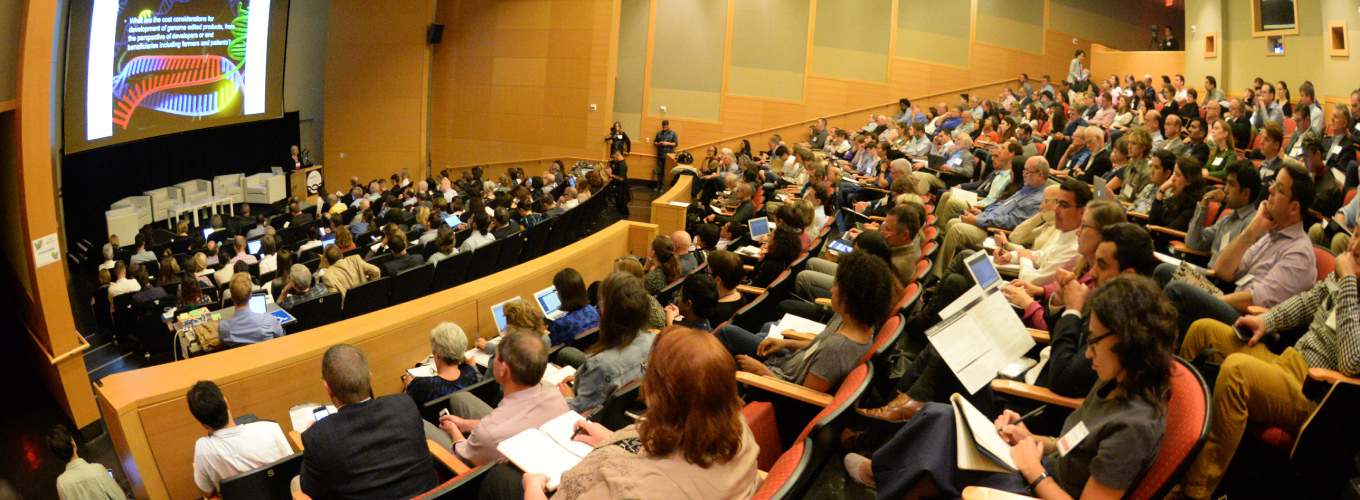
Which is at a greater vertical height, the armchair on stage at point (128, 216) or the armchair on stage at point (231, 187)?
the armchair on stage at point (231, 187)

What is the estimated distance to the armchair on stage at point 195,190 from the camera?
39.6 feet

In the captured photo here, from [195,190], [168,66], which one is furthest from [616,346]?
[195,190]

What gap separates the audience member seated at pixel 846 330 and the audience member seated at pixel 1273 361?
984 mm

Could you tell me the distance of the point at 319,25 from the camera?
15180 millimetres

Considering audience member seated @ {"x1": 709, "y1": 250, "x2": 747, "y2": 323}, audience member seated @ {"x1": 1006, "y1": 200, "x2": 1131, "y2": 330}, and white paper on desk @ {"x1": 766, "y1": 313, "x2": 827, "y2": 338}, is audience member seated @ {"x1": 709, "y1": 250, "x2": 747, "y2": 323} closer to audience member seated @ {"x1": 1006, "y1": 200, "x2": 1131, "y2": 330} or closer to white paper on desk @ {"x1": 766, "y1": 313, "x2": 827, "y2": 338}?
white paper on desk @ {"x1": 766, "y1": 313, "x2": 827, "y2": 338}

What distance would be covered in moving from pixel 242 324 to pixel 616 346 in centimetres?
274

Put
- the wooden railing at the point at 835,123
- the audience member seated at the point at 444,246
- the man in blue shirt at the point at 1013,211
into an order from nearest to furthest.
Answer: the man in blue shirt at the point at 1013,211 < the audience member seated at the point at 444,246 < the wooden railing at the point at 835,123

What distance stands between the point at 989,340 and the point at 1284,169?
151 cm

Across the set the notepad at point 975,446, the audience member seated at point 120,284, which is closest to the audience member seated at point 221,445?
the notepad at point 975,446

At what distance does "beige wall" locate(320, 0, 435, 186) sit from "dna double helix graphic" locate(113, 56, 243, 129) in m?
2.68

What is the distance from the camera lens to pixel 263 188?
44.2 ft

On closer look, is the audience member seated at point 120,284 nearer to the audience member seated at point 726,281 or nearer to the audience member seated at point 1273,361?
the audience member seated at point 726,281

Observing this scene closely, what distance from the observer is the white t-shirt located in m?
2.71

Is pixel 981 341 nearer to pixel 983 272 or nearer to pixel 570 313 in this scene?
pixel 983 272
